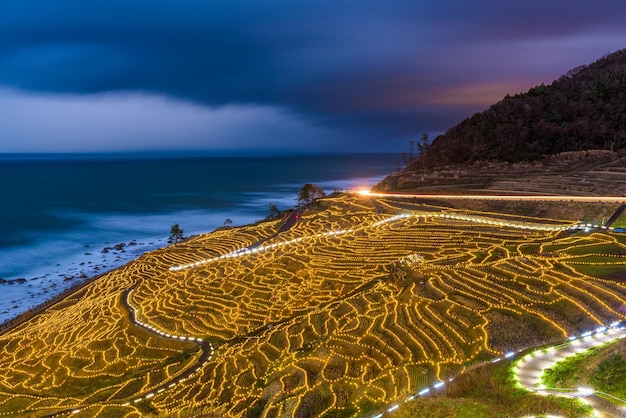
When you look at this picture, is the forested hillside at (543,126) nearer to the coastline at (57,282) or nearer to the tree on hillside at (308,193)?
the tree on hillside at (308,193)

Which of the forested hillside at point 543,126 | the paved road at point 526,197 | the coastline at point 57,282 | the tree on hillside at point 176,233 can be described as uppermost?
the forested hillside at point 543,126

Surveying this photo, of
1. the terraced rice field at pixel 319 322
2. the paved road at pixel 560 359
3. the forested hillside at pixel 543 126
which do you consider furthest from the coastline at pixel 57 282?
the forested hillside at pixel 543 126

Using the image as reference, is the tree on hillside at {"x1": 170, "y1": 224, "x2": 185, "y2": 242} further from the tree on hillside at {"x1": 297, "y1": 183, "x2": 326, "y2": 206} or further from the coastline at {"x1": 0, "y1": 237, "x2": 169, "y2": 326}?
the tree on hillside at {"x1": 297, "y1": 183, "x2": 326, "y2": 206}

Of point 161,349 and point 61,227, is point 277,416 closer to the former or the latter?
point 161,349

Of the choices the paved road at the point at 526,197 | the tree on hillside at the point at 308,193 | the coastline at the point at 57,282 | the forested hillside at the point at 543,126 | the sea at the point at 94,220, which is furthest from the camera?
the tree on hillside at the point at 308,193

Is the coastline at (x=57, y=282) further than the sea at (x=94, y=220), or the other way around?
the sea at (x=94, y=220)

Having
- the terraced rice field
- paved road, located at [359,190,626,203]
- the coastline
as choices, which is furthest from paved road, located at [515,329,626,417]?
the coastline
